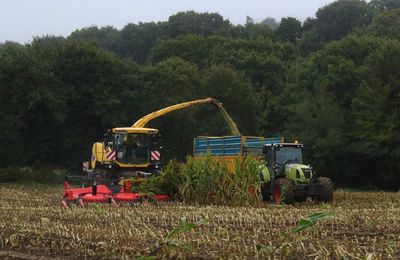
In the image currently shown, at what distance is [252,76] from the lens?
171 feet

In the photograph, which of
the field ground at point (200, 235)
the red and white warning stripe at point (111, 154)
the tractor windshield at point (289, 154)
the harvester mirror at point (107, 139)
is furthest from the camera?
the red and white warning stripe at point (111, 154)

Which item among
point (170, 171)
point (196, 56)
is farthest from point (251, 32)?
point (170, 171)

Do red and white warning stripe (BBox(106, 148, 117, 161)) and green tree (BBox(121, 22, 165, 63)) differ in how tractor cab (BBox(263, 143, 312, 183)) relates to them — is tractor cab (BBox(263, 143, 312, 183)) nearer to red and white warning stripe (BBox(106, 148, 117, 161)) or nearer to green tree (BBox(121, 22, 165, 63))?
red and white warning stripe (BBox(106, 148, 117, 161))

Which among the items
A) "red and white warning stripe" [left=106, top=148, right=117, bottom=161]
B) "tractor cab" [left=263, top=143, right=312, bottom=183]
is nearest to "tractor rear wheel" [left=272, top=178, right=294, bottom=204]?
"tractor cab" [left=263, top=143, right=312, bottom=183]

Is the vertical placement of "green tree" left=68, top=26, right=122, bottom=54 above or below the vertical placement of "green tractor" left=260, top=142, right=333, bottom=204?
above

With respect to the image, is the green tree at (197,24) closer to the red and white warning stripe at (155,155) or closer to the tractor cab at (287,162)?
the red and white warning stripe at (155,155)

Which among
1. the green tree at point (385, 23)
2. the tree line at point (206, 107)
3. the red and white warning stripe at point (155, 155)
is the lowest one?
the red and white warning stripe at point (155, 155)

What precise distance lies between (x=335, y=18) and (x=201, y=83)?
4407 cm

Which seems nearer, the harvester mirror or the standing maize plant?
the standing maize plant

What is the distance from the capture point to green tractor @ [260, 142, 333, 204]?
17516 millimetres

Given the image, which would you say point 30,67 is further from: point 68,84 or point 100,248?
point 100,248

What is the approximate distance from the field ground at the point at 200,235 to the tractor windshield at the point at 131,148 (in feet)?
26.9

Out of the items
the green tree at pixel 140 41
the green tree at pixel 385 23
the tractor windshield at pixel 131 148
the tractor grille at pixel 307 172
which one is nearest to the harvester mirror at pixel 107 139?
the tractor windshield at pixel 131 148

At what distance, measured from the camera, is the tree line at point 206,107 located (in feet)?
111
